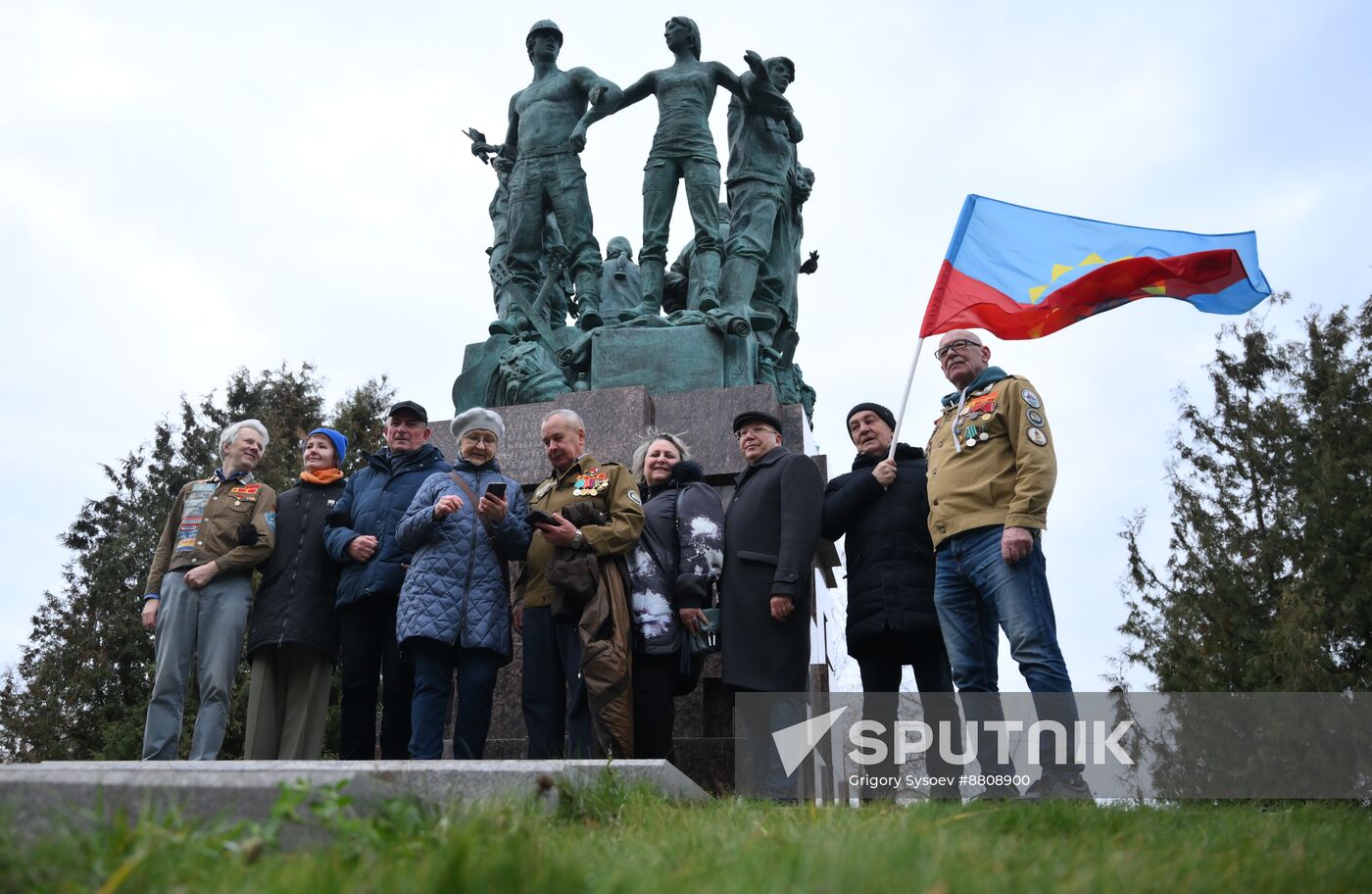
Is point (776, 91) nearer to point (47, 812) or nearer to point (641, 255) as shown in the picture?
point (641, 255)

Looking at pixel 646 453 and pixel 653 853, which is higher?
pixel 646 453

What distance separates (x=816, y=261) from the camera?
11.7 metres

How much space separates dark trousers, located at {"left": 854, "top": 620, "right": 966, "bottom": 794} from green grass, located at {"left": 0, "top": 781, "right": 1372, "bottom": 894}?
197 centimetres

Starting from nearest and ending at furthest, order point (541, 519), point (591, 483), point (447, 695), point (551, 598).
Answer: point (541, 519)
point (447, 695)
point (551, 598)
point (591, 483)

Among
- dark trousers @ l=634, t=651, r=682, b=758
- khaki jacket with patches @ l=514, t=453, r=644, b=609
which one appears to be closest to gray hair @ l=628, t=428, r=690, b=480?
khaki jacket with patches @ l=514, t=453, r=644, b=609

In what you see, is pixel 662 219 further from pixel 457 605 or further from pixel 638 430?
pixel 457 605

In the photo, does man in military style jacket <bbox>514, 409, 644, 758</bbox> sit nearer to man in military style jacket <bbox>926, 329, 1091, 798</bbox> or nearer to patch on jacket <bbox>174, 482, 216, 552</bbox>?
man in military style jacket <bbox>926, 329, 1091, 798</bbox>

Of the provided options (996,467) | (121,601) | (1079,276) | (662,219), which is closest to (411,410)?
(996,467)

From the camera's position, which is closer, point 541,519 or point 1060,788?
point 1060,788

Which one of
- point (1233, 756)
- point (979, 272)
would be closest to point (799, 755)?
point (979, 272)

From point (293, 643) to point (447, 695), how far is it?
95 cm

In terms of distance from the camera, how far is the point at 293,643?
592 centimetres

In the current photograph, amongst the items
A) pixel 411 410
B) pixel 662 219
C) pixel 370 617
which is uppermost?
pixel 662 219

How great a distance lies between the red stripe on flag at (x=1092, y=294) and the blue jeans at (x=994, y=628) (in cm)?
155
